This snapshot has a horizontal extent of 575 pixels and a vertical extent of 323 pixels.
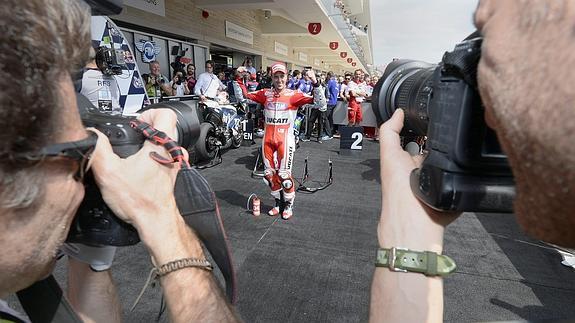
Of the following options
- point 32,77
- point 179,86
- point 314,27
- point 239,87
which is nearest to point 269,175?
point 32,77

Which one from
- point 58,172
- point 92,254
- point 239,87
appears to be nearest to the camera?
point 58,172

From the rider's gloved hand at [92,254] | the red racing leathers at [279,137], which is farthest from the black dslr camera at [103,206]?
the red racing leathers at [279,137]

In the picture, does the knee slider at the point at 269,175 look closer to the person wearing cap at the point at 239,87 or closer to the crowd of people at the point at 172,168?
the crowd of people at the point at 172,168

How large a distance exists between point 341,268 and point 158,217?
2121 mm

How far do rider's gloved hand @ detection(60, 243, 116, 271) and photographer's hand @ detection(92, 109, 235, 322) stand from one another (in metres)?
0.29

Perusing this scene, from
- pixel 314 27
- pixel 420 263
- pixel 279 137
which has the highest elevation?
pixel 314 27

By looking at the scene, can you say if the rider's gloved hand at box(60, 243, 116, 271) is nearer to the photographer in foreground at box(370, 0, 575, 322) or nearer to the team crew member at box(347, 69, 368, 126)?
the photographer in foreground at box(370, 0, 575, 322)

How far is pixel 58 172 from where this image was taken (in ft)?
1.93

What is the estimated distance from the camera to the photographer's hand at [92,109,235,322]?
2.26ft

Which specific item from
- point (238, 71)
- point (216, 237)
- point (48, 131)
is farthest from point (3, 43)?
point (238, 71)

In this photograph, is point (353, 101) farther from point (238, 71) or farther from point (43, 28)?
→ point (43, 28)

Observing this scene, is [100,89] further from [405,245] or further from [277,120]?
[405,245]

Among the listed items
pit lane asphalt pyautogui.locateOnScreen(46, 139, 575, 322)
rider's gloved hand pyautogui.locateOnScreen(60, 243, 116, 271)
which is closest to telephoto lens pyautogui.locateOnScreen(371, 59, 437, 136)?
rider's gloved hand pyautogui.locateOnScreen(60, 243, 116, 271)

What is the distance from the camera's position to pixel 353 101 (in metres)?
6.98
